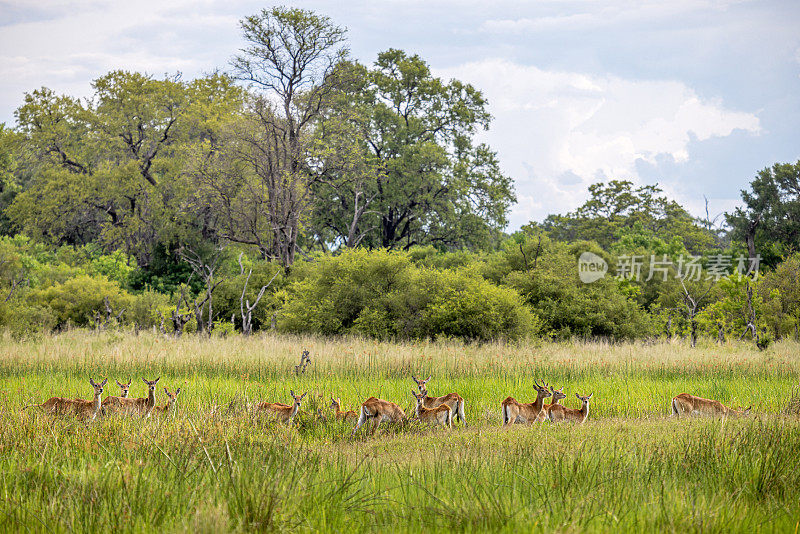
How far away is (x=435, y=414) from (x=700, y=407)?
4.50 meters

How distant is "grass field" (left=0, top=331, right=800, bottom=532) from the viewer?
4984mm

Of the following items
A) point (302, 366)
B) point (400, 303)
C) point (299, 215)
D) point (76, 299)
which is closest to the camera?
point (302, 366)

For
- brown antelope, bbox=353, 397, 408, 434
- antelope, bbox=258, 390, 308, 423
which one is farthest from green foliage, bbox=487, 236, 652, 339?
antelope, bbox=258, 390, 308, 423

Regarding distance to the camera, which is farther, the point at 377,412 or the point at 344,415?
the point at 344,415

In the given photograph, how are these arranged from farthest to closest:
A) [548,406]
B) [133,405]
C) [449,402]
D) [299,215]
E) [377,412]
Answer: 1. [299,215]
2. [548,406]
3. [449,402]
4. [133,405]
5. [377,412]

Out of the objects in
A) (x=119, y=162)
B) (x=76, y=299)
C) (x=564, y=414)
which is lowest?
(x=564, y=414)

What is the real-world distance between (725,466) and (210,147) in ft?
118

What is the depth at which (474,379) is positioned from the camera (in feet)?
46.4

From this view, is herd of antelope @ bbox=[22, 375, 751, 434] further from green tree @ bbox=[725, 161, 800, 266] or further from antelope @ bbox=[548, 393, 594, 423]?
green tree @ bbox=[725, 161, 800, 266]

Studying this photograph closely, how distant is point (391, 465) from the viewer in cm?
714

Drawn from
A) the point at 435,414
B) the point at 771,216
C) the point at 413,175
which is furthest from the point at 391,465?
the point at 771,216

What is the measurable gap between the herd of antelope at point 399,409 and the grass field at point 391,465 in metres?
0.25

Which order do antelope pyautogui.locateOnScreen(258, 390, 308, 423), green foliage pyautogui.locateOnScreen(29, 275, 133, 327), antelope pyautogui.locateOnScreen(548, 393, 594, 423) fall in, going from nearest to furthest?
antelope pyautogui.locateOnScreen(258, 390, 308, 423) < antelope pyautogui.locateOnScreen(548, 393, 594, 423) < green foliage pyautogui.locateOnScreen(29, 275, 133, 327)

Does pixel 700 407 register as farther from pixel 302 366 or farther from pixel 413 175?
pixel 413 175
